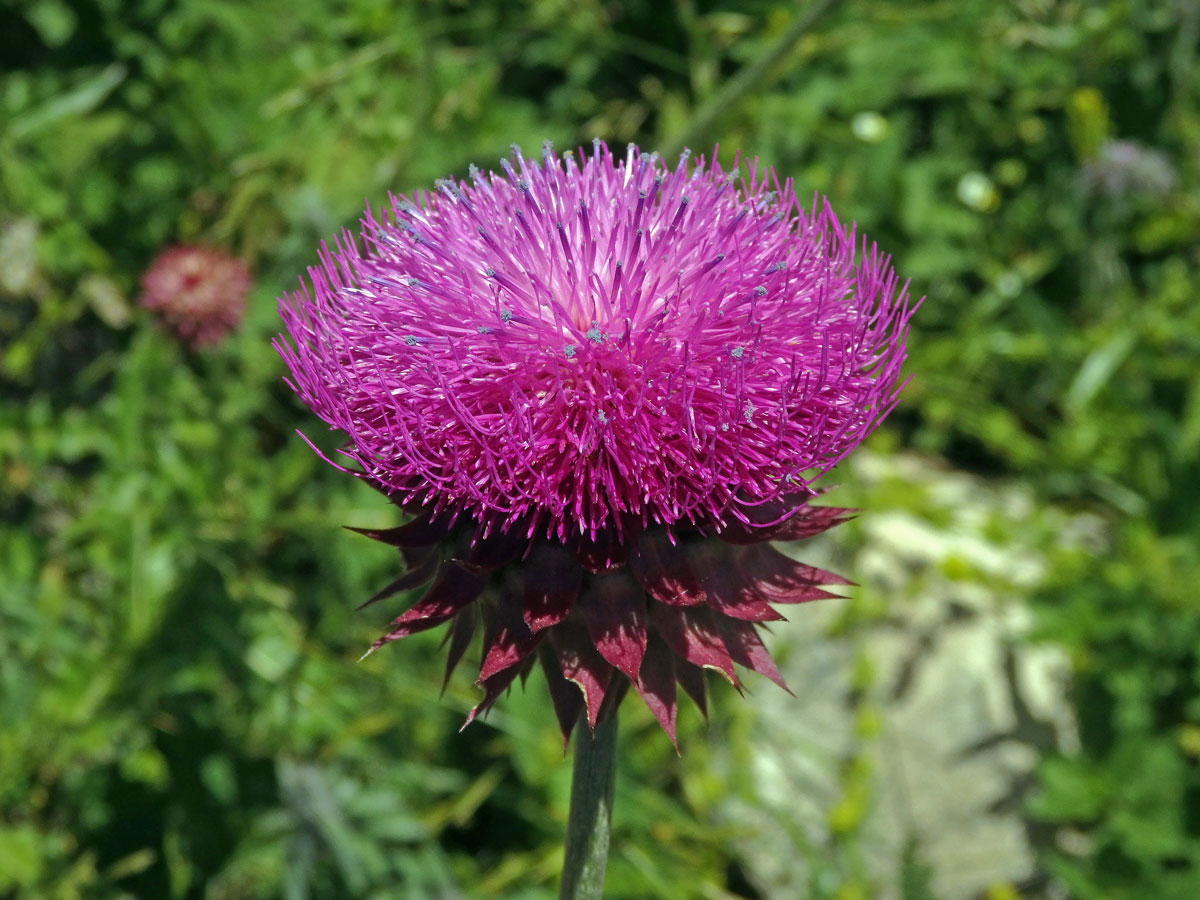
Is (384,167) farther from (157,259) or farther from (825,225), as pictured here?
(825,225)

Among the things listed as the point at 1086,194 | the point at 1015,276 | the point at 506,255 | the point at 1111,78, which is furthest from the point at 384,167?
the point at 1111,78

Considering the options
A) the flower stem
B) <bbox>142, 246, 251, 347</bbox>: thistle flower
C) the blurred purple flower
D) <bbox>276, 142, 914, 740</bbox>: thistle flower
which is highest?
the blurred purple flower

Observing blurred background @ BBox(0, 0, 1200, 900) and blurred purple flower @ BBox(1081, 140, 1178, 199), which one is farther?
blurred purple flower @ BBox(1081, 140, 1178, 199)

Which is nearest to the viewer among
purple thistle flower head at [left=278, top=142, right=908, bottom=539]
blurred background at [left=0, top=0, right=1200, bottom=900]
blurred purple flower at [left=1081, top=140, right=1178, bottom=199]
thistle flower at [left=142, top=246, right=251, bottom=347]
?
purple thistle flower head at [left=278, top=142, right=908, bottom=539]

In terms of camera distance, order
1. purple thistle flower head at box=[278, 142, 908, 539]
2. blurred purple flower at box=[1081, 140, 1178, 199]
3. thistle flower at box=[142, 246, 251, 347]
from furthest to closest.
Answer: blurred purple flower at box=[1081, 140, 1178, 199] < thistle flower at box=[142, 246, 251, 347] < purple thistle flower head at box=[278, 142, 908, 539]

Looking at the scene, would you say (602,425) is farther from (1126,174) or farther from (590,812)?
(1126,174)

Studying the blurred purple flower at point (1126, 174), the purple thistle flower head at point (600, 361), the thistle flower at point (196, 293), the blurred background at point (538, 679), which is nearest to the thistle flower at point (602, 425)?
the purple thistle flower head at point (600, 361)

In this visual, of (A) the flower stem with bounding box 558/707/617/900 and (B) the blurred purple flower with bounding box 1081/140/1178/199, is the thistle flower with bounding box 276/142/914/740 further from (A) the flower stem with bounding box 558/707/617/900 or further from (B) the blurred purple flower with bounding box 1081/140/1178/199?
(B) the blurred purple flower with bounding box 1081/140/1178/199

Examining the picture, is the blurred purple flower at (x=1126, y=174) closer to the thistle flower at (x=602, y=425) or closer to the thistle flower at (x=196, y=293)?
the thistle flower at (x=602, y=425)

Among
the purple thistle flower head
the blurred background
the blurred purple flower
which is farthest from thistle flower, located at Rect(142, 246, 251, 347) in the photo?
the blurred purple flower
